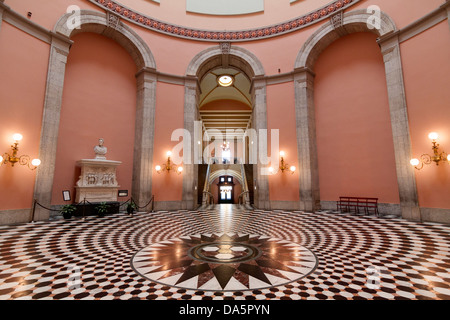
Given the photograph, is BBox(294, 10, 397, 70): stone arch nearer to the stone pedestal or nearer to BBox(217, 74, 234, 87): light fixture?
BBox(217, 74, 234, 87): light fixture

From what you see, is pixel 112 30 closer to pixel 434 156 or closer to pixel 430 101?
pixel 430 101

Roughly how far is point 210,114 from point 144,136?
12.7 meters

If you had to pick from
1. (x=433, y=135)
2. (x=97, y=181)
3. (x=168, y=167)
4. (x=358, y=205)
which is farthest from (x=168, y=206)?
(x=433, y=135)

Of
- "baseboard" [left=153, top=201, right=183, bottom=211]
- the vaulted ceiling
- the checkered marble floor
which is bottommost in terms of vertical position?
the checkered marble floor

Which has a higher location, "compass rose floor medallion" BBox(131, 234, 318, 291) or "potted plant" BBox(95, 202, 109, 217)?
"potted plant" BBox(95, 202, 109, 217)

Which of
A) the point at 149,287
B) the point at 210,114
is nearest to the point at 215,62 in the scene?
the point at 210,114

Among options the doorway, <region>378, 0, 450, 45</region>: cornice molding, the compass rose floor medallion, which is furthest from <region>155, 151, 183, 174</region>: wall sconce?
the doorway

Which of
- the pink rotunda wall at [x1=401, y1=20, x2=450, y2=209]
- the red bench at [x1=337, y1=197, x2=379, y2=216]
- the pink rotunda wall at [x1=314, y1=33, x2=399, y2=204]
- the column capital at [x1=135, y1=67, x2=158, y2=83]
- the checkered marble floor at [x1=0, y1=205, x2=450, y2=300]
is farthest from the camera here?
the column capital at [x1=135, y1=67, x2=158, y2=83]

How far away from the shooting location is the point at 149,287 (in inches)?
116

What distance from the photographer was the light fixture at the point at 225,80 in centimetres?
1680

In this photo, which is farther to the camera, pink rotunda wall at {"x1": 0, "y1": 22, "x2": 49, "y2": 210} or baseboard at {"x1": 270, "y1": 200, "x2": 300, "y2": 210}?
baseboard at {"x1": 270, "y1": 200, "x2": 300, "y2": 210}

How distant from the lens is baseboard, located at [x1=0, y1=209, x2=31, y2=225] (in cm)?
675

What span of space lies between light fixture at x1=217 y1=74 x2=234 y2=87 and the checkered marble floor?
509 inches
